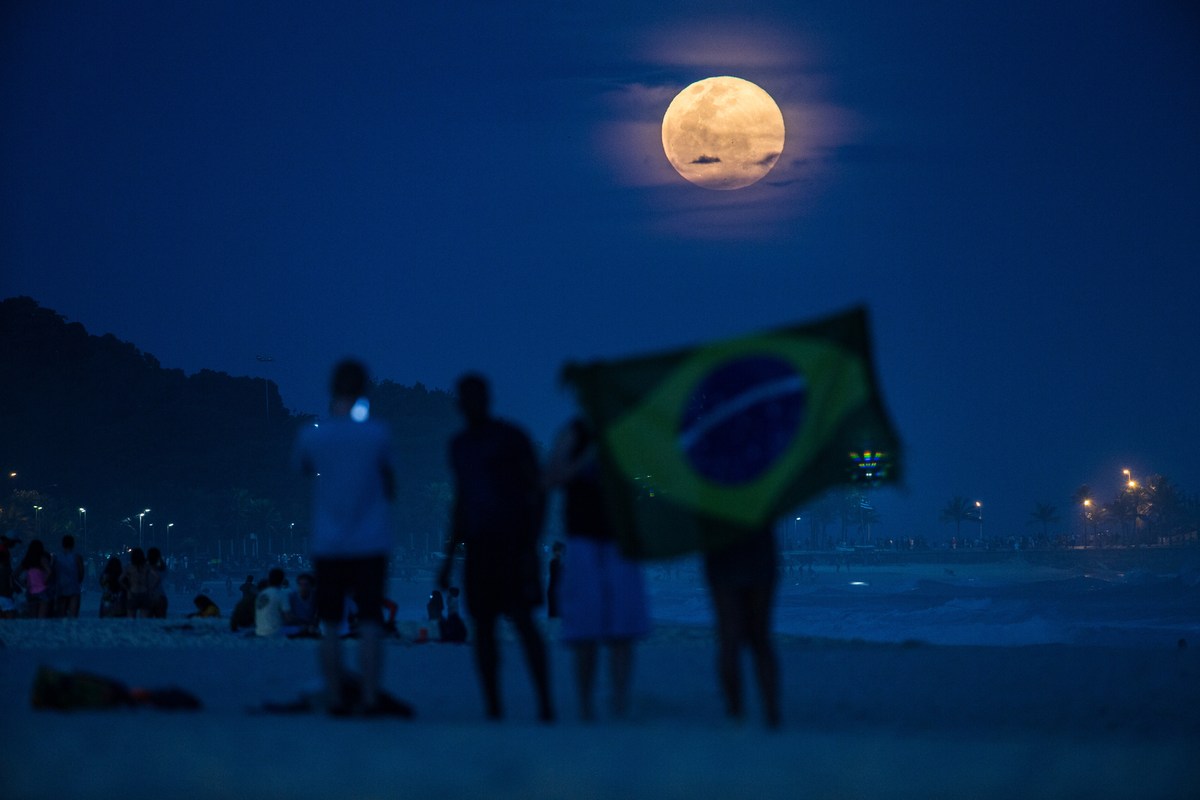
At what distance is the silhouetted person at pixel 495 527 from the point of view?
6.87 metres

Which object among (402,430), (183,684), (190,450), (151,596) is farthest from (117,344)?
(183,684)

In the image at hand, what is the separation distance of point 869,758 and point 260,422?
11198 cm

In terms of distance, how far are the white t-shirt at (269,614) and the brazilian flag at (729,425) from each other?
1226 centimetres

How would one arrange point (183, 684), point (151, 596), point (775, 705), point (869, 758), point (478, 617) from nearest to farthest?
1. point (869, 758)
2. point (775, 705)
3. point (478, 617)
4. point (183, 684)
5. point (151, 596)

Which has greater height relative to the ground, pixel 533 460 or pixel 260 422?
pixel 260 422

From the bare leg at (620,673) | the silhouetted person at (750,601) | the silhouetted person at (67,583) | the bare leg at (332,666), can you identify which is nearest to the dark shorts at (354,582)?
the bare leg at (332,666)

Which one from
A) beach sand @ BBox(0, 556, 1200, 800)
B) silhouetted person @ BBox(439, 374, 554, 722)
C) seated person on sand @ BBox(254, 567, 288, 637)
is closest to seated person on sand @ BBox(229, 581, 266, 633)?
seated person on sand @ BBox(254, 567, 288, 637)

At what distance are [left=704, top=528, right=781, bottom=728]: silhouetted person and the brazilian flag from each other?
0.78 feet

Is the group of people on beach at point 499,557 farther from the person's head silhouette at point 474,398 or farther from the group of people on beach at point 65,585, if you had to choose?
the group of people on beach at point 65,585

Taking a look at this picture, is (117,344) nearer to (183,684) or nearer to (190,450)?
(190,450)

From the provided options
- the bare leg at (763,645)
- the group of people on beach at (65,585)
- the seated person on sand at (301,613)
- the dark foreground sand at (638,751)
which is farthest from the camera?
the group of people on beach at (65,585)

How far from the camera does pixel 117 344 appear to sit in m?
107

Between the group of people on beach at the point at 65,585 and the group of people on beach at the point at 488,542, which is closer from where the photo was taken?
the group of people on beach at the point at 488,542

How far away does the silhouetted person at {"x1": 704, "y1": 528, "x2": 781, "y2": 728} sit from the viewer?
636 centimetres
